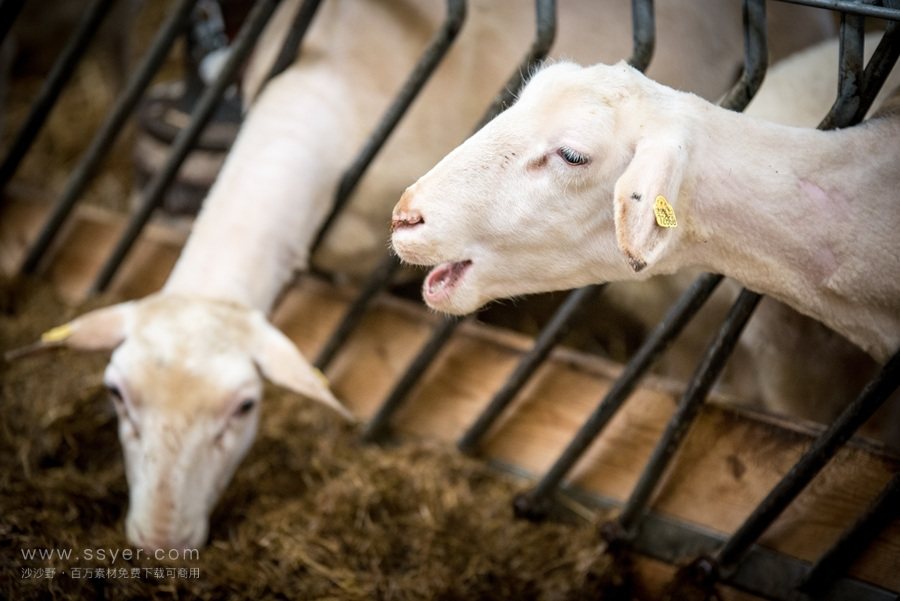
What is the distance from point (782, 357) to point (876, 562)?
90 cm

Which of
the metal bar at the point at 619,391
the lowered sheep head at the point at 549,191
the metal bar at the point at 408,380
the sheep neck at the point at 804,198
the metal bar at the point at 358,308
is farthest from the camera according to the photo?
the metal bar at the point at 358,308

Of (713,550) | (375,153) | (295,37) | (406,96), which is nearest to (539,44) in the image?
(406,96)

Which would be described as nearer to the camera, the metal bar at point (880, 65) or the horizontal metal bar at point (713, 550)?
the metal bar at point (880, 65)

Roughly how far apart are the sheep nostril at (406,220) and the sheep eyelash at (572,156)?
361 millimetres

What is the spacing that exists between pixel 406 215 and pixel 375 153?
3.98ft

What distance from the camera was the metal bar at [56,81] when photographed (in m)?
3.50

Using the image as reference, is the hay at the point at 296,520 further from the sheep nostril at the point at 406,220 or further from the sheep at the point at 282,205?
the sheep nostril at the point at 406,220

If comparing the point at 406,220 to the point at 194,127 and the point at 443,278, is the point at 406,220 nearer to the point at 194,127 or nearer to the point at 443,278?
the point at 443,278

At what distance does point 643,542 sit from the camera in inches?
111

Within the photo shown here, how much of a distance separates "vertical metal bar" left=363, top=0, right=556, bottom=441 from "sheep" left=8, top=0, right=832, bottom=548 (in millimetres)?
462

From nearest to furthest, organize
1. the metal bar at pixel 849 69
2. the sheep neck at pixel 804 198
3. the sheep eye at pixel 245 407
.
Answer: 1. the sheep neck at pixel 804 198
2. the metal bar at pixel 849 69
3. the sheep eye at pixel 245 407

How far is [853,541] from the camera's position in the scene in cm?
237

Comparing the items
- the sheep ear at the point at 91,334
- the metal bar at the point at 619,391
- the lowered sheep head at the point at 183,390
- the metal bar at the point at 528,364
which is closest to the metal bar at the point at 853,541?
the metal bar at the point at 619,391

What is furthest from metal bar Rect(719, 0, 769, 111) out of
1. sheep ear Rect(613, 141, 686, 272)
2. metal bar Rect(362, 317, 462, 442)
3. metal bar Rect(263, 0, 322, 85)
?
metal bar Rect(263, 0, 322, 85)
